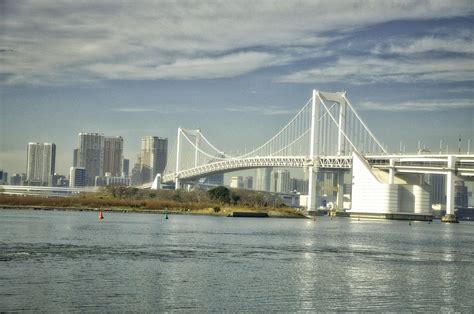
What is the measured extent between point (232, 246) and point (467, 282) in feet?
33.4

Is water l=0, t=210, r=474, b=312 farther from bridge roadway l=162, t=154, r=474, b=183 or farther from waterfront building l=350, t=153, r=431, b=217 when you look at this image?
waterfront building l=350, t=153, r=431, b=217

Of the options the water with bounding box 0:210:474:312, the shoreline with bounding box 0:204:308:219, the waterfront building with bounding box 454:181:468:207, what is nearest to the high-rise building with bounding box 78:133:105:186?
the waterfront building with bounding box 454:181:468:207

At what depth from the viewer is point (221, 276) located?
17297mm

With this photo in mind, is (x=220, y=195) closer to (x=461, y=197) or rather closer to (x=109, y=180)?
(x=461, y=197)

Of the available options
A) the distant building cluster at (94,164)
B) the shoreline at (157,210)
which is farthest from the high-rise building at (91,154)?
the shoreline at (157,210)

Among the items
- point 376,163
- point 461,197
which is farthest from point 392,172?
point 461,197

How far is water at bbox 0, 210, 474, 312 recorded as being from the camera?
44.7 feet

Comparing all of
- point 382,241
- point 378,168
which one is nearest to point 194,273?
point 382,241

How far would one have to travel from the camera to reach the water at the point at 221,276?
1363 centimetres

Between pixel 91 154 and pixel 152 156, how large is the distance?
781 inches

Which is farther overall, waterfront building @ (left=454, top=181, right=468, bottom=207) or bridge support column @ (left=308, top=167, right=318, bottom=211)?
waterfront building @ (left=454, top=181, right=468, bottom=207)

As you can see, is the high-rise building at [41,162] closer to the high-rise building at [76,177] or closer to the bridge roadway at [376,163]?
the high-rise building at [76,177]

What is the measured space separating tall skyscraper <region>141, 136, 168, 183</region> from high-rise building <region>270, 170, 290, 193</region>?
2860 centimetres

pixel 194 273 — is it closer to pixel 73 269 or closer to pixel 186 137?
pixel 73 269
